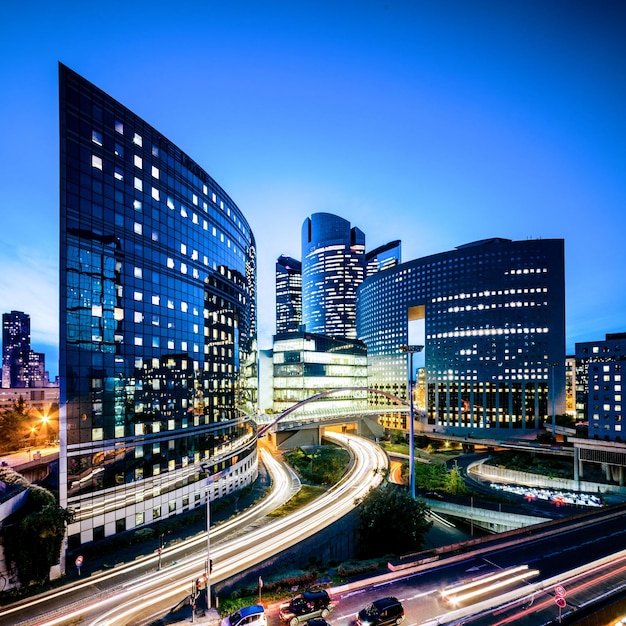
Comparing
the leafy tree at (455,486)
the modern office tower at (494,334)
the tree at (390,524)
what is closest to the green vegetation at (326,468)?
the leafy tree at (455,486)

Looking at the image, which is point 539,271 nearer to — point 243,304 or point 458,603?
point 243,304

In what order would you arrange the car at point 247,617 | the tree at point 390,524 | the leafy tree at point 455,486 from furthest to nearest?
the leafy tree at point 455,486 → the tree at point 390,524 → the car at point 247,617

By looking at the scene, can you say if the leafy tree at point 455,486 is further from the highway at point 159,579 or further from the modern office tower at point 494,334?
the modern office tower at point 494,334

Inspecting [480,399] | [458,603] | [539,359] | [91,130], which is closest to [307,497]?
[458,603]

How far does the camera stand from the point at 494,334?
130125 mm

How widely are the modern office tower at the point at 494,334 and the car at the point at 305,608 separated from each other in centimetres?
11866

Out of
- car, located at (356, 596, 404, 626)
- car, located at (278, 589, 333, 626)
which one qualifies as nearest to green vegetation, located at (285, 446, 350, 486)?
car, located at (278, 589, 333, 626)

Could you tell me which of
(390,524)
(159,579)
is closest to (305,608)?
(159,579)

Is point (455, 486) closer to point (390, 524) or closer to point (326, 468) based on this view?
point (326, 468)

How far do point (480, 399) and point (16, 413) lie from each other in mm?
125296

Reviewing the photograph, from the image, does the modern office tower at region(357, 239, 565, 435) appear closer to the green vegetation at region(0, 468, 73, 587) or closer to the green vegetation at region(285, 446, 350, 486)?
the green vegetation at region(285, 446, 350, 486)

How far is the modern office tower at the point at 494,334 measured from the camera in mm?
123250

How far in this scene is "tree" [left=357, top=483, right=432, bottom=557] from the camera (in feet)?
119

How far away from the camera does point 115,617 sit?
24.6 meters
